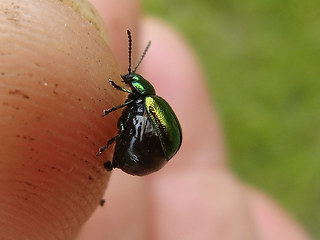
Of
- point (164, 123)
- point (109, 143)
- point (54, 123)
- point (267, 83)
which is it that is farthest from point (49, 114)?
point (267, 83)

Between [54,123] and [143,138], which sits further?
[143,138]

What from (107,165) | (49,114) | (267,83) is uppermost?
(267,83)

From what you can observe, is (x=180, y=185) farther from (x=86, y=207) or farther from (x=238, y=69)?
(x=238, y=69)

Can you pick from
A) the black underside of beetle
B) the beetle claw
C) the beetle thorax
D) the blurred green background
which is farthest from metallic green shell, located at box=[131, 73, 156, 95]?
the blurred green background

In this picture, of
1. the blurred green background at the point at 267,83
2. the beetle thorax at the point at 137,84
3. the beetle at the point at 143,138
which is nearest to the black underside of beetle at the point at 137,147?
the beetle at the point at 143,138

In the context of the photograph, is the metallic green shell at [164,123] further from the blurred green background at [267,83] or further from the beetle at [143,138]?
the blurred green background at [267,83]

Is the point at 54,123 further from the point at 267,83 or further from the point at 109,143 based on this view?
the point at 267,83
